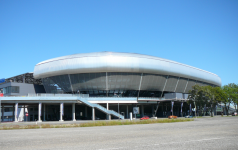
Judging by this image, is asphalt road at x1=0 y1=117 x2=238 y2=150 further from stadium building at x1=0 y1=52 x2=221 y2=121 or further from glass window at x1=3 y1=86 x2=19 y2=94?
glass window at x1=3 y1=86 x2=19 y2=94

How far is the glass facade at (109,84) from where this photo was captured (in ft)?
255

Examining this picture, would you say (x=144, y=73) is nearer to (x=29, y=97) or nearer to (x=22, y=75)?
(x=29, y=97)

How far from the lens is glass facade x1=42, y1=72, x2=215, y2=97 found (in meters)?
77.8

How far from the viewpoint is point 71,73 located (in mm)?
77250

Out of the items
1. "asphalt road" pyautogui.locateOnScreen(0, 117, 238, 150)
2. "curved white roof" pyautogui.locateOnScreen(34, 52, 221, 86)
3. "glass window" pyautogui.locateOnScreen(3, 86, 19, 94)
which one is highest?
"curved white roof" pyautogui.locateOnScreen(34, 52, 221, 86)

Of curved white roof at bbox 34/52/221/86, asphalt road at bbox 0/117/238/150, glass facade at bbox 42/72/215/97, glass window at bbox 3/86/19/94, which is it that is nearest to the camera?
asphalt road at bbox 0/117/238/150

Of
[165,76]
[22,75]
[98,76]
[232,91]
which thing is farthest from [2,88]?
[232,91]

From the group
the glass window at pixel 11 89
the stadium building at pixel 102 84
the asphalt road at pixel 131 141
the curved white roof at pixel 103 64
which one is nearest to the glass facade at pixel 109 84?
the stadium building at pixel 102 84

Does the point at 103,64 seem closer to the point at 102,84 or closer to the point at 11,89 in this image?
the point at 102,84

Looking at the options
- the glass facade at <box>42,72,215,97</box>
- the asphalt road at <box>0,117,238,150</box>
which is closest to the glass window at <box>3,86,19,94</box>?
the glass facade at <box>42,72,215,97</box>

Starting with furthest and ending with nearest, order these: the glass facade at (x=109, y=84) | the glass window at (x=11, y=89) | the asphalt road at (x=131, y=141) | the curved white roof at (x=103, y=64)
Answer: the glass window at (x=11, y=89), the glass facade at (x=109, y=84), the curved white roof at (x=103, y=64), the asphalt road at (x=131, y=141)

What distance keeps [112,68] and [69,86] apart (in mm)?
16319

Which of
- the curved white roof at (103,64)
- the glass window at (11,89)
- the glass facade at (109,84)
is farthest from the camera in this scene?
the glass window at (11,89)

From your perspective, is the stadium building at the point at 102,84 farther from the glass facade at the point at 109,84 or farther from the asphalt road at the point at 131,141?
the asphalt road at the point at 131,141
